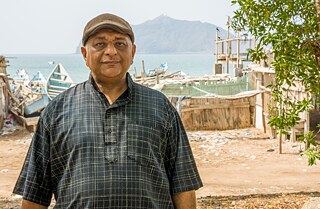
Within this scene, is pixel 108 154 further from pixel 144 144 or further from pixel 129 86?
pixel 129 86

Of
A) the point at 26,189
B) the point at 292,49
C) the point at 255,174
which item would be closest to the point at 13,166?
the point at 255,174

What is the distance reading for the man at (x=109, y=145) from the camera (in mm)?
2072

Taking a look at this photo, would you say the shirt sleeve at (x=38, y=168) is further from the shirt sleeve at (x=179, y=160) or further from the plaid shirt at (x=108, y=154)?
the shirt sleeve at (x=179, y=160)

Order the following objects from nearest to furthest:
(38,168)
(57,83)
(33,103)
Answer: (38,168), (33,103), (57,83)

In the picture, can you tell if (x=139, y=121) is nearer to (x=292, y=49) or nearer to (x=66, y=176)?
(x=66, y=176)

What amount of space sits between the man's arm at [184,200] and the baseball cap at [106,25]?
2.65ft

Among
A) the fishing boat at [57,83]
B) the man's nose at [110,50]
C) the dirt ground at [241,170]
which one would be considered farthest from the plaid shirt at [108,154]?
the fishing boat at [57,83]

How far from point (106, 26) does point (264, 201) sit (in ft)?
16.9

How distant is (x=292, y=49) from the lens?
4633 millimetres

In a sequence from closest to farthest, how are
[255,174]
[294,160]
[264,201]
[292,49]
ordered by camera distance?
1. [292,49]
2. [264,201]
3. [255,174]
4. [294,160]

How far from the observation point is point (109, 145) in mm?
2086

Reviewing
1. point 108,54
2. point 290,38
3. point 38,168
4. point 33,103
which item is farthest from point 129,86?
point 33,103

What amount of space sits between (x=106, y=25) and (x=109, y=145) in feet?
1.80

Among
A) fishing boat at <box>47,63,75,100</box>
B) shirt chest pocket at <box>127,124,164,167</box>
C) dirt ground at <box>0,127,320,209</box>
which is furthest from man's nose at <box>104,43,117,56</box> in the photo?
fishing boat at <box>47,63,75,100</box>
